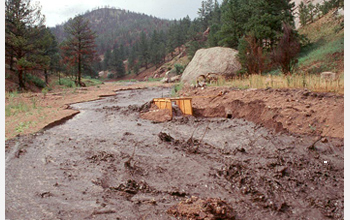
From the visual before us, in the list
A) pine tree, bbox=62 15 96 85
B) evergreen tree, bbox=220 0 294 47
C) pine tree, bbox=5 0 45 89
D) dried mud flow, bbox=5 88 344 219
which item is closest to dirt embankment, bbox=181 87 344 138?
dried mud flow, bbox=5 88 344 219

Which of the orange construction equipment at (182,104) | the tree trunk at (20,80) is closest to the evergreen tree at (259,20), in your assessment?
the orange construction equipment at (182,104)

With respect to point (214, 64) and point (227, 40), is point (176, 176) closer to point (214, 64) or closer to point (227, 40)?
point (214, 64)

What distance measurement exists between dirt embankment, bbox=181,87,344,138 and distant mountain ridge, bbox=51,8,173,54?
95.6m

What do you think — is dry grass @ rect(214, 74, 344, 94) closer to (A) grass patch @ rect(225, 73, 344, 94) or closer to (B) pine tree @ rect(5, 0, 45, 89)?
(A) grass patch @ rect(225, 73, 344, 94)

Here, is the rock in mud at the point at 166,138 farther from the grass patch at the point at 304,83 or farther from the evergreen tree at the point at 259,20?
the evergreen tree at the point at 259,20

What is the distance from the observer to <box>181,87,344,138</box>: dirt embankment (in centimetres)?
478

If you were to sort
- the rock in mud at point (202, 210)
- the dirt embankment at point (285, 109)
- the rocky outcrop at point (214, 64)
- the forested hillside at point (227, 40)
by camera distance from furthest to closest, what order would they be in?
1. the rocky outcrop at point (214, 64)
2. the forested hillside at point (227, 40)
3. the dirt embankment at point (285, 109)
4. the rock in mud at point (202, 210)

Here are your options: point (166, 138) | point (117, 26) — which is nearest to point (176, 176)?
point (166, 138)

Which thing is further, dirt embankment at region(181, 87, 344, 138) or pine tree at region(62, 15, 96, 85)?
pine tree at region(62, 15, 96, 85)

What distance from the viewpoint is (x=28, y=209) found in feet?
9.03

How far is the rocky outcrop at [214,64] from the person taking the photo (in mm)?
14336

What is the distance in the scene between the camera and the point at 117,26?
14575 cm

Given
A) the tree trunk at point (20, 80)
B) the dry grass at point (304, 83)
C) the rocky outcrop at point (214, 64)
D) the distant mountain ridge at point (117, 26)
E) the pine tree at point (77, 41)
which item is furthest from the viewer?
the distant mountain ridge at point (117, 26)

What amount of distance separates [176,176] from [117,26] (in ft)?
505
